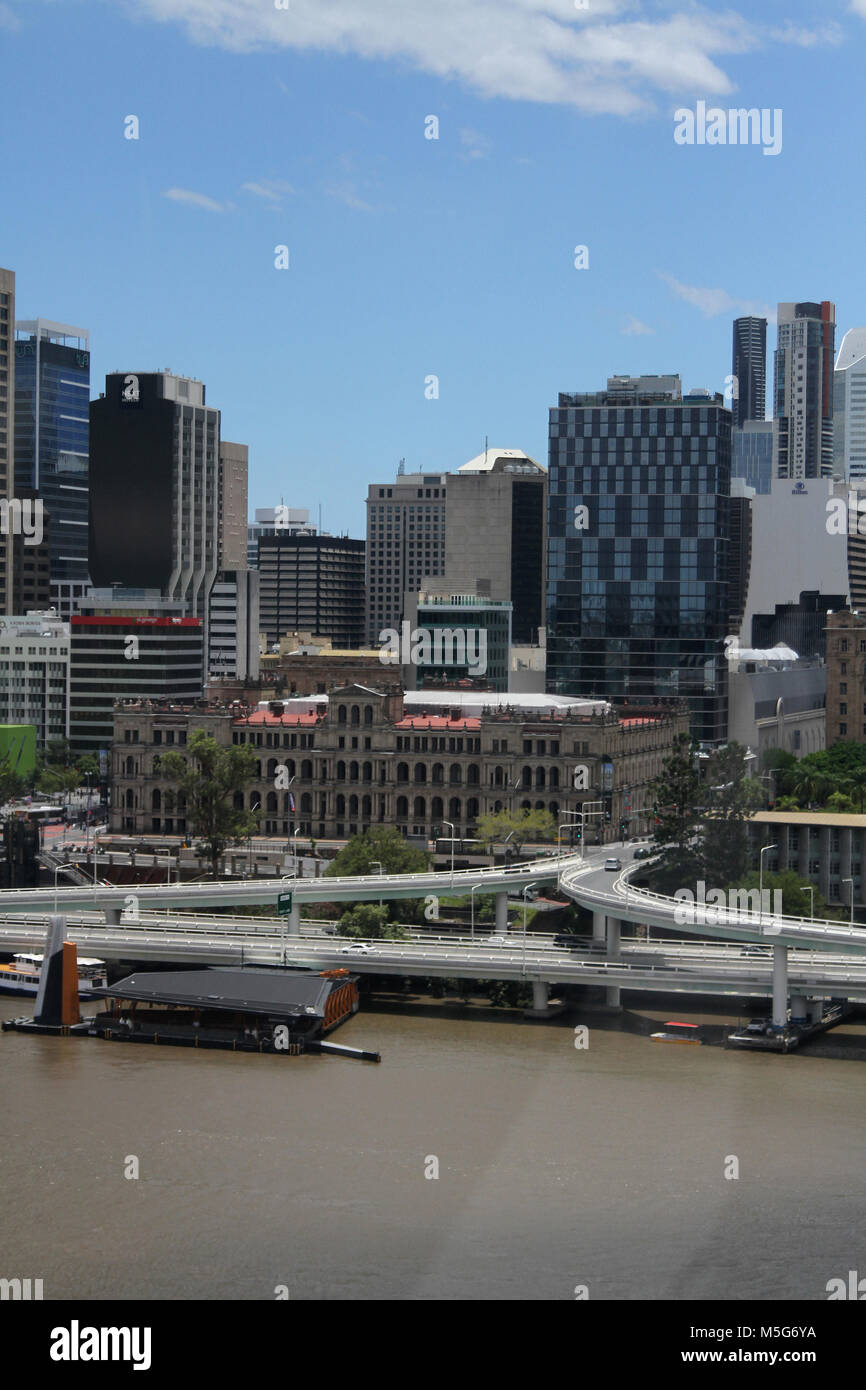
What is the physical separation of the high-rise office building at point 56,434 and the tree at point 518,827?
99.4 meters

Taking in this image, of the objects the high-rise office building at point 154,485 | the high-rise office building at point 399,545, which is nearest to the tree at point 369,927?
the high-rise office building at point 154,485

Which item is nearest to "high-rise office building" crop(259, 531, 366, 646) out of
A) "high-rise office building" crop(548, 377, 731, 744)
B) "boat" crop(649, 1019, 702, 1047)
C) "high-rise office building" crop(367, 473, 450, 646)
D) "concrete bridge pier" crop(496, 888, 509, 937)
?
"high-rise office building" crop(367, 473, 450, 646)

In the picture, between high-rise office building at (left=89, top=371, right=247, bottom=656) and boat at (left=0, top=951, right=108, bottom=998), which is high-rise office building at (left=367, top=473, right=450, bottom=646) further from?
boat at (left=0, top=951, right=108, bottom=998)

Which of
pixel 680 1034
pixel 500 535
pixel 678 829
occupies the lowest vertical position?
pixel 680 1034

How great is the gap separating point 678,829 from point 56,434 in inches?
4877

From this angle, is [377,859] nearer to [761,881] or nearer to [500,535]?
[761,881]

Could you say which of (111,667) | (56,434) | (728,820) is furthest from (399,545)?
(728,820)

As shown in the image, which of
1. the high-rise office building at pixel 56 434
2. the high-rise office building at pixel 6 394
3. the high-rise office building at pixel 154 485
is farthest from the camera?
the high-rise office building at pixel 56 434

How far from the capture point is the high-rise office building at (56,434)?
169000 millimetres

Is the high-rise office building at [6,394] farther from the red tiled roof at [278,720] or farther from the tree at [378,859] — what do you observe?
the tree at [378,859]

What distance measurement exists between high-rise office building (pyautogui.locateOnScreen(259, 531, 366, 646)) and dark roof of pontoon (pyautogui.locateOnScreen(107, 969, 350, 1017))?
132 m

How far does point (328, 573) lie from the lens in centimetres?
18712

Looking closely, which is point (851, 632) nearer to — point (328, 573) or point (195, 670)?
point (195, 670)

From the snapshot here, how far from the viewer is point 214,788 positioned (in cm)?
6919
